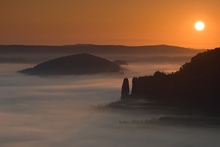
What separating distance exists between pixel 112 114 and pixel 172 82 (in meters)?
23.0

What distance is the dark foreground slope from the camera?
12012cm

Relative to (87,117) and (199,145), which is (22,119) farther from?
(199,145)

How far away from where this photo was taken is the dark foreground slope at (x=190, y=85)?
12012 cm

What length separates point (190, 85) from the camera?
A: 409 feet

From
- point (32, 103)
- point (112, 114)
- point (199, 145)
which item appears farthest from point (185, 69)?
point (32, 103)

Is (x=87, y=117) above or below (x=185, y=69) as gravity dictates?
below

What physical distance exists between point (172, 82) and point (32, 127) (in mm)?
44309

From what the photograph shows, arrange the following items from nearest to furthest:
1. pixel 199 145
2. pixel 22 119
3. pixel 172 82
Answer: pixel 199 145
pixel 172 82
pixel 22 119

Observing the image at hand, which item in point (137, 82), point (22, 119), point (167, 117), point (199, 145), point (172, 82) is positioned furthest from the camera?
point (22, 119)

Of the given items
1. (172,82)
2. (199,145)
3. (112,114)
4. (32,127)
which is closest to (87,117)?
(112,114)

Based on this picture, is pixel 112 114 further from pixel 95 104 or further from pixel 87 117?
pixel 95 104

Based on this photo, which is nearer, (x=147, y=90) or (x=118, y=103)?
(x=147, y=90)

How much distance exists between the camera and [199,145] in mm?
98125

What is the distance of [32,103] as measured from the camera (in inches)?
7756
